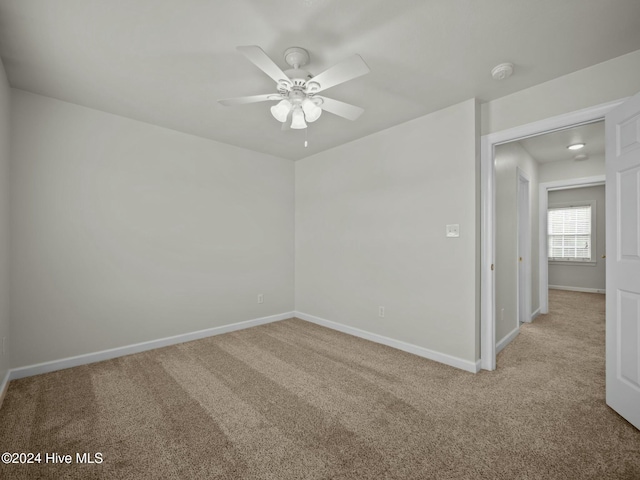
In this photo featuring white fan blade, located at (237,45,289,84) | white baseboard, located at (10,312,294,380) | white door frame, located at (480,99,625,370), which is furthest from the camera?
white door frame, located at (480,99,625,370)

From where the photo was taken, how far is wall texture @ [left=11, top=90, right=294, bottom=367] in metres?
2.66

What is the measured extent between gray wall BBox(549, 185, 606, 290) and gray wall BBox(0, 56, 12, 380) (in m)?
9.59

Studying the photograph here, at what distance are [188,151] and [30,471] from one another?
3.11 meters

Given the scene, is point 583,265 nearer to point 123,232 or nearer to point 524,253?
point 524,253

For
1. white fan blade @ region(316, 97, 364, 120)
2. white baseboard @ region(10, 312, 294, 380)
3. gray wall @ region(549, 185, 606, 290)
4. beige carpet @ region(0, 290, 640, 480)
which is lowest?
beige carpet @ region(0, 290, 640, 480)

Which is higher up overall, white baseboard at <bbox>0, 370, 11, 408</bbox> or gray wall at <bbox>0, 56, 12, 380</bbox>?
gray wall at <bbox>0, 56, 12, 380</bbox>

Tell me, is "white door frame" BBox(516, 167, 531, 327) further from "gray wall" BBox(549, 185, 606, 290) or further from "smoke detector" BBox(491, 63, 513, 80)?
"gray wall" BBox(549, 185, 606, 290)

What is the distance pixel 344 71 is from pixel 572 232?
26.2 ft

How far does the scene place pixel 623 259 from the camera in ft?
6.63

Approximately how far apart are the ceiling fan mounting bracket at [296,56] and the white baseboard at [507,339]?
11.1 ft

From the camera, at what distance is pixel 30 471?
1.56 metres

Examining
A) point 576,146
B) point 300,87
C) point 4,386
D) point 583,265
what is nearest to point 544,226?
point 576,146

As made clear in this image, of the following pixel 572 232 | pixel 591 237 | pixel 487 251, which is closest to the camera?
pixel 487 251

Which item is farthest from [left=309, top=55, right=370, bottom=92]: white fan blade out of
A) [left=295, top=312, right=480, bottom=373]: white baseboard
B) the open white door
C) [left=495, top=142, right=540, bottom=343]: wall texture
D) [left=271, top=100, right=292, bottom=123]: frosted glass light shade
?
[left=295, top=312, right=480, bottom=373]: white baseboard
